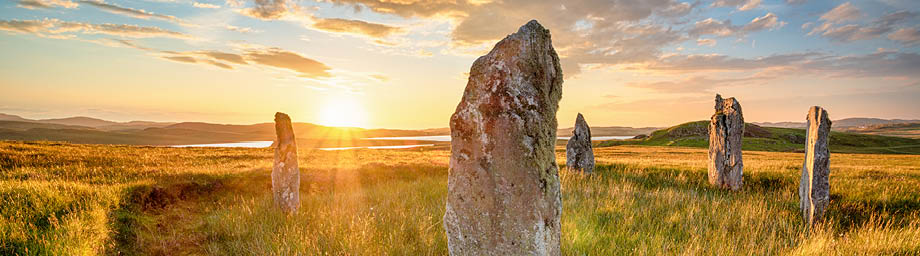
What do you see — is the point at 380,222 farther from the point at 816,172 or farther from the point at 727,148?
the point at 727,148

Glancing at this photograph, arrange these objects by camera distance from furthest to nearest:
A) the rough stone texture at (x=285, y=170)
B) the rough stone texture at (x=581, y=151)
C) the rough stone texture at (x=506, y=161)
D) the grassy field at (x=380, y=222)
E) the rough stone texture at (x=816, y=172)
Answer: the rough stone texture at (x=581, y=151)
the rough stone texture at (x=285, y=170)
the rough stone texture at (x=816, y=172)
the grassy field at (x=380, y=222)
the rough stone texture at (x=506, y=161)

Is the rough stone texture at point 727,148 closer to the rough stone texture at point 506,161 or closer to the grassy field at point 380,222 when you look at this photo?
the grassy field at point 380,222

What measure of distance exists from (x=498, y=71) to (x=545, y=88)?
0.55 m

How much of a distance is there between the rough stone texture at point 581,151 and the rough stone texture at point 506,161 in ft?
35.2


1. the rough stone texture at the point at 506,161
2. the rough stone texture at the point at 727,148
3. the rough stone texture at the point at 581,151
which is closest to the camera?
the rough stone texture at the point at 506,161

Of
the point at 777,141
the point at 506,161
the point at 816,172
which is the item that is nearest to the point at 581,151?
the point at 816,172

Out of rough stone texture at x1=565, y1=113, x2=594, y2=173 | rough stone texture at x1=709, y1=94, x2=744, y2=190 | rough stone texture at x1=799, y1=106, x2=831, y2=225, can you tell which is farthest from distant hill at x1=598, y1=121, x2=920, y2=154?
rough stone texture at x1=799, y1=106, x2=831, y2=225

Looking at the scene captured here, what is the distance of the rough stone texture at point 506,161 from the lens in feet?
12.0

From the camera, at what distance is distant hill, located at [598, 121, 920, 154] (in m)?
65.6

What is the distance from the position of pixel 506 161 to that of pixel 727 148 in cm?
1162

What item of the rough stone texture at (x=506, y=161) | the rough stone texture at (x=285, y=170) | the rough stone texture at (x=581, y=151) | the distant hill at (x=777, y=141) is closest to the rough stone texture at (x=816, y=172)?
the rough stone texture at (x=581, y=151)

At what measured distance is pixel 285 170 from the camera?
27.5 ft

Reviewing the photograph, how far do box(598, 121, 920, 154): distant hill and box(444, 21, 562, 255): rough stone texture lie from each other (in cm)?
7419

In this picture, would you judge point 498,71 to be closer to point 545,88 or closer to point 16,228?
point 545,88
